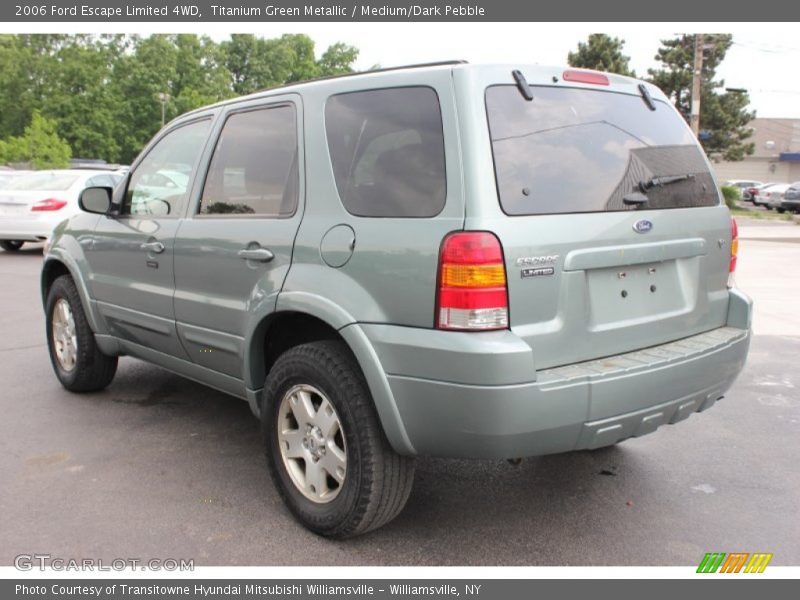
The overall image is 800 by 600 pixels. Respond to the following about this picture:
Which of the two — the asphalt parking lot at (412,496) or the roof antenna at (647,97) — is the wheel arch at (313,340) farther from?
the roof antenna at (647,97)

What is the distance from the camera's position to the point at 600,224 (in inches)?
112

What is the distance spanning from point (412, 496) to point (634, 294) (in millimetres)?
1449

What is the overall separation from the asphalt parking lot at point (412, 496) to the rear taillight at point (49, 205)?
358 inches

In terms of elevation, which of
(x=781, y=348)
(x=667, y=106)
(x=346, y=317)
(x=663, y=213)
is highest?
(x=667, y=106)

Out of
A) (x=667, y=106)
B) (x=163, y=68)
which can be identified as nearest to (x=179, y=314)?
(x=667, y=106)

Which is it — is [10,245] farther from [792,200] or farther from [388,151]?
[792,200]

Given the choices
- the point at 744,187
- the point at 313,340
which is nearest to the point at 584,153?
the point at 313,340

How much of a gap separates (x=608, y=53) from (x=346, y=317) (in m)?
39.6

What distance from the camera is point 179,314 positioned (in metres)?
3.94

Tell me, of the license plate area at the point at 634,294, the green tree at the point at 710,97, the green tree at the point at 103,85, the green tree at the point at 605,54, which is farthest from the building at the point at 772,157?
the license plate area at the point at 634,294

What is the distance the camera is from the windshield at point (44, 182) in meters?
13.6

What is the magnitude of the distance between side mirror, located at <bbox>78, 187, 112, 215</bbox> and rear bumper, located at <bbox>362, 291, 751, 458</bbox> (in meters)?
2.58

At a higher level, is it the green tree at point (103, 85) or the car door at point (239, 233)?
the green tree at point (103, 85)

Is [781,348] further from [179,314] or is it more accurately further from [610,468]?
[179,314]
